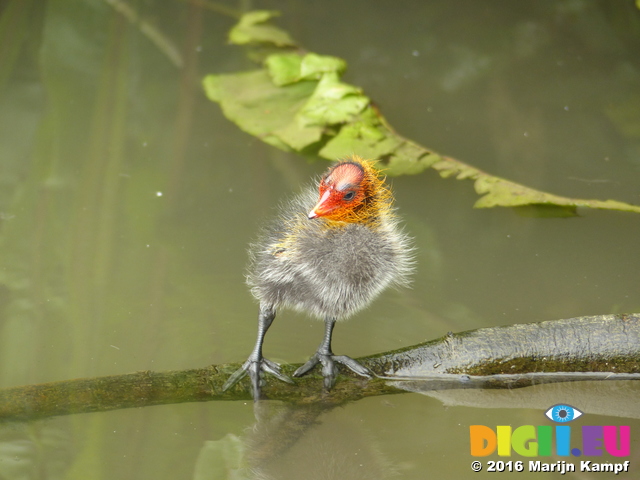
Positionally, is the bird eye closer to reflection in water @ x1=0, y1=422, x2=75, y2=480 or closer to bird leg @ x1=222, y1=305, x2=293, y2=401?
bird leg @ x1=222, y1=305, x2=293, y2=401

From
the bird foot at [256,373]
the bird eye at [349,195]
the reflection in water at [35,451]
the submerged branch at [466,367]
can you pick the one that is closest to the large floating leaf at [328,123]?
the submerged branch at [466,367]

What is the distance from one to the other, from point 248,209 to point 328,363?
98cm

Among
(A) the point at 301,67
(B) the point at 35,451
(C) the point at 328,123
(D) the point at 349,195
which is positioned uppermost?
(A) the point at 301,67

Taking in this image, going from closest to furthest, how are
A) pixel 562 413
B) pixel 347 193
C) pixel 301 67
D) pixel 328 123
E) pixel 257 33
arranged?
pixel 347 193, pixel 562 413, pixel 328 123, pixel 301 67, pixel 257 33

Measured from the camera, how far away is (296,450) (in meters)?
2.21

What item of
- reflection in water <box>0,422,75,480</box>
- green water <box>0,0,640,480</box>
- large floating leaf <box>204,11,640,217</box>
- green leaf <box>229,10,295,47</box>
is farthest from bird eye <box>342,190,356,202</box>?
green leaf <box>229,10,295,47</box>

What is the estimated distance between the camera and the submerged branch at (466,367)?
2.26 m

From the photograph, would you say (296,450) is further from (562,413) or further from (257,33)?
(257,33)

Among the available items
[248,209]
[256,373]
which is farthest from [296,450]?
[248,209]

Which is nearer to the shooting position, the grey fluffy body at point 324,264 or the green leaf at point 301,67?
the grey fluffy body at point 324,264

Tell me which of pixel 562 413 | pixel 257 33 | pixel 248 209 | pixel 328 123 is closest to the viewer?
pixel 562 413

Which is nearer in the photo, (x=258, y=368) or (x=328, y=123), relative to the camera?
(x=258, y=368)

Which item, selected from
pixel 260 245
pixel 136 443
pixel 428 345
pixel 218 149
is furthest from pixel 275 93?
pixel 136 443

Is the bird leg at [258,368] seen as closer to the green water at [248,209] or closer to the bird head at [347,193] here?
the green water at [248,209]
